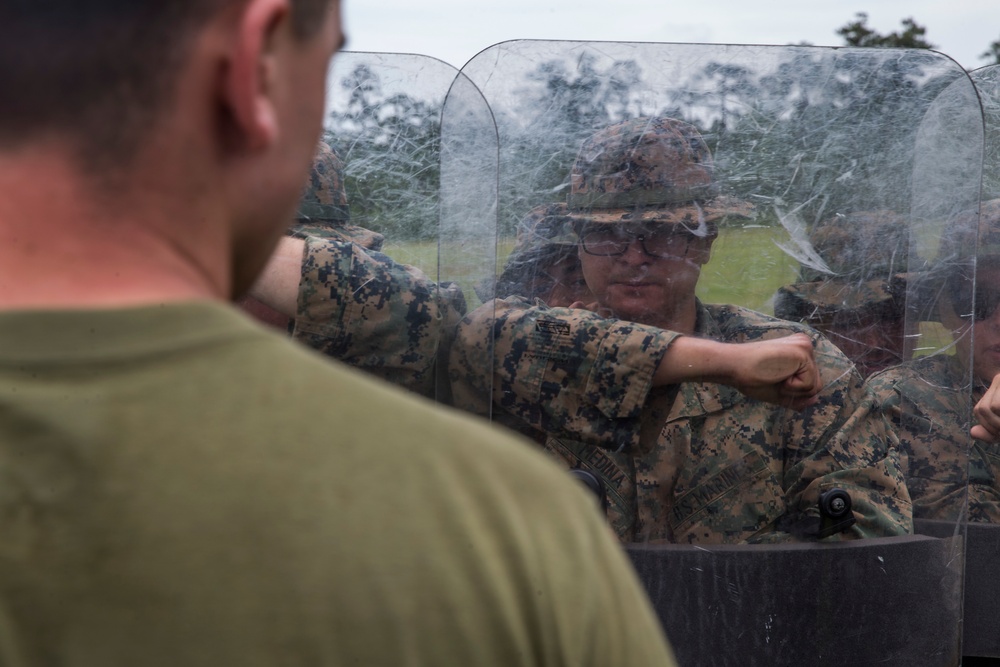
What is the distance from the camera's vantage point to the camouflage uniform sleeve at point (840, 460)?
7.94ft

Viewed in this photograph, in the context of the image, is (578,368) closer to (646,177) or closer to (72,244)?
(646,177)

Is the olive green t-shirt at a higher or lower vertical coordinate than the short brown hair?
lower

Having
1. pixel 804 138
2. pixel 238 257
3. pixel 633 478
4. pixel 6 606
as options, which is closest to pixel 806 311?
pixel 804 138

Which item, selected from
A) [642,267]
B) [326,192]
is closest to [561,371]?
[642,267]

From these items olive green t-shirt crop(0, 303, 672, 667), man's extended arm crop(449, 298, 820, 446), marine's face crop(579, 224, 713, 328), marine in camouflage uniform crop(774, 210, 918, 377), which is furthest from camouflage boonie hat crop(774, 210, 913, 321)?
olive green t-shirt crop(0, 303, 672, 667)

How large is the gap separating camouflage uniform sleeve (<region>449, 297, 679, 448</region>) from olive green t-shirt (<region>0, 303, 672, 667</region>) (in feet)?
5.86

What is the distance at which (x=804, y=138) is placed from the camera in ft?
8.07

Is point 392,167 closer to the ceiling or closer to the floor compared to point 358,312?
closer to the ceiling

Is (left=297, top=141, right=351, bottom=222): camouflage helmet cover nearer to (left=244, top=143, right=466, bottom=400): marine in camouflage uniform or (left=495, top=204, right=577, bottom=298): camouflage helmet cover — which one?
(left=244, top=143, right=466, bottom=400): marine in camouflage uniform

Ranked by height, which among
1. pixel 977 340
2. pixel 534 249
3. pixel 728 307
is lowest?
pixel 977 340

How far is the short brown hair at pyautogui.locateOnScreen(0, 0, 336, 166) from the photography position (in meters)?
0.57

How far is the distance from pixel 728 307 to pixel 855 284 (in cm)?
30

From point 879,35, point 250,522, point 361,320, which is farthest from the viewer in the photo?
point 879,35

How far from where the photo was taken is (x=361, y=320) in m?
2.37
